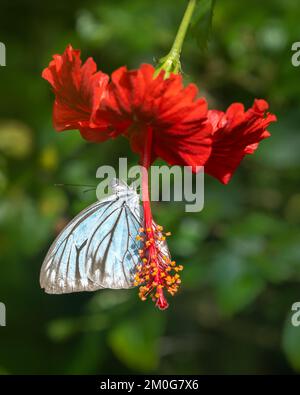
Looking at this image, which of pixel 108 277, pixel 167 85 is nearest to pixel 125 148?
pixel 108 277

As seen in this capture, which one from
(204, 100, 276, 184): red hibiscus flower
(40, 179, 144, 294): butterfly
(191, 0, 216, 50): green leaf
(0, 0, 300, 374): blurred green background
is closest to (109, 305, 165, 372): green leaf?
(0, 0, 300, 374): blurred green background

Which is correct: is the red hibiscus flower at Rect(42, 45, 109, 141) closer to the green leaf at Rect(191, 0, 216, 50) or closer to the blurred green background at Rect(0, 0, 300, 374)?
the green leaf at Rect(191, 0, 216, 50)

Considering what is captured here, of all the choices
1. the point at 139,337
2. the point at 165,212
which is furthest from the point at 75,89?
the point at 139,337

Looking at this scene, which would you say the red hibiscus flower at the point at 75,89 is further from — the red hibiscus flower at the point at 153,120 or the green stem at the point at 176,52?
the green stem at the point at 176,52

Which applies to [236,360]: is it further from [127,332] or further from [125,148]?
[125,148]

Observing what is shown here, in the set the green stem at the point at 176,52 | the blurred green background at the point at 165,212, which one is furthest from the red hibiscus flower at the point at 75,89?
the blurred green background at the point at 165,212
